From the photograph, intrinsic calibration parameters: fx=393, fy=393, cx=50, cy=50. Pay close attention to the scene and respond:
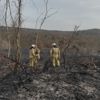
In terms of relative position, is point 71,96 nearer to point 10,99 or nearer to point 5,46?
point 10,99

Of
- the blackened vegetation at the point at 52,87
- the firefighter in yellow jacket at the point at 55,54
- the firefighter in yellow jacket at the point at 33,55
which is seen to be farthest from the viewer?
the firefighter in yellow jacket at the point at 55,54

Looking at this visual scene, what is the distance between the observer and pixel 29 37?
50.6 m

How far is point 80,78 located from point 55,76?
101 cm

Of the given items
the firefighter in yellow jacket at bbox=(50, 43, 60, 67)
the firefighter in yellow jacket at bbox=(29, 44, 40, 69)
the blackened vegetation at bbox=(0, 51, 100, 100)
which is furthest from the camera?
the firefighter in yellow jacket at bbox=(50, 43, 60, 67)

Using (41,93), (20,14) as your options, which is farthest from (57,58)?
(41,93)

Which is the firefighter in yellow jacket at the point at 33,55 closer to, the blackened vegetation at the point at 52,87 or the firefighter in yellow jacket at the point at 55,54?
the firefighter in yellow jacket at the point at 55,54

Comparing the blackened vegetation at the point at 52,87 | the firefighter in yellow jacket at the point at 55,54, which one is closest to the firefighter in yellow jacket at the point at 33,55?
the firefighter in yellow jacket at the point at 55,54

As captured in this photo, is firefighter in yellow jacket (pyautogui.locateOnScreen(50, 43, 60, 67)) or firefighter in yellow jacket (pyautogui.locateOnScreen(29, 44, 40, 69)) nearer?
firefighter in yellow jacket (pyautogui.locateOnScreen(29, 44, 40, 69))

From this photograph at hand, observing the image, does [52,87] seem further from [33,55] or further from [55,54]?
[55,54]

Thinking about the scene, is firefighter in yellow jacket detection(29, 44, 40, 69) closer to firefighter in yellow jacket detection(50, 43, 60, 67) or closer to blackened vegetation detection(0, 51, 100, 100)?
firefighter in yellow jacket detection(50, 43, 60, 67)

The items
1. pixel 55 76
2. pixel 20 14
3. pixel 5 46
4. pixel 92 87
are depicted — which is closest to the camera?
pixel 92 87

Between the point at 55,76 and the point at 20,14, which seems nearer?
the point at 55,76

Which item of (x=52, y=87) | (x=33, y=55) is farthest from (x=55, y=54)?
(x=52, y=87)

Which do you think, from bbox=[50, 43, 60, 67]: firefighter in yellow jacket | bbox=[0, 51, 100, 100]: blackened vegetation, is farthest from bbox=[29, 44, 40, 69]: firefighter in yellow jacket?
bbox=[0, 51, 100, 100]: blackened vegetation
